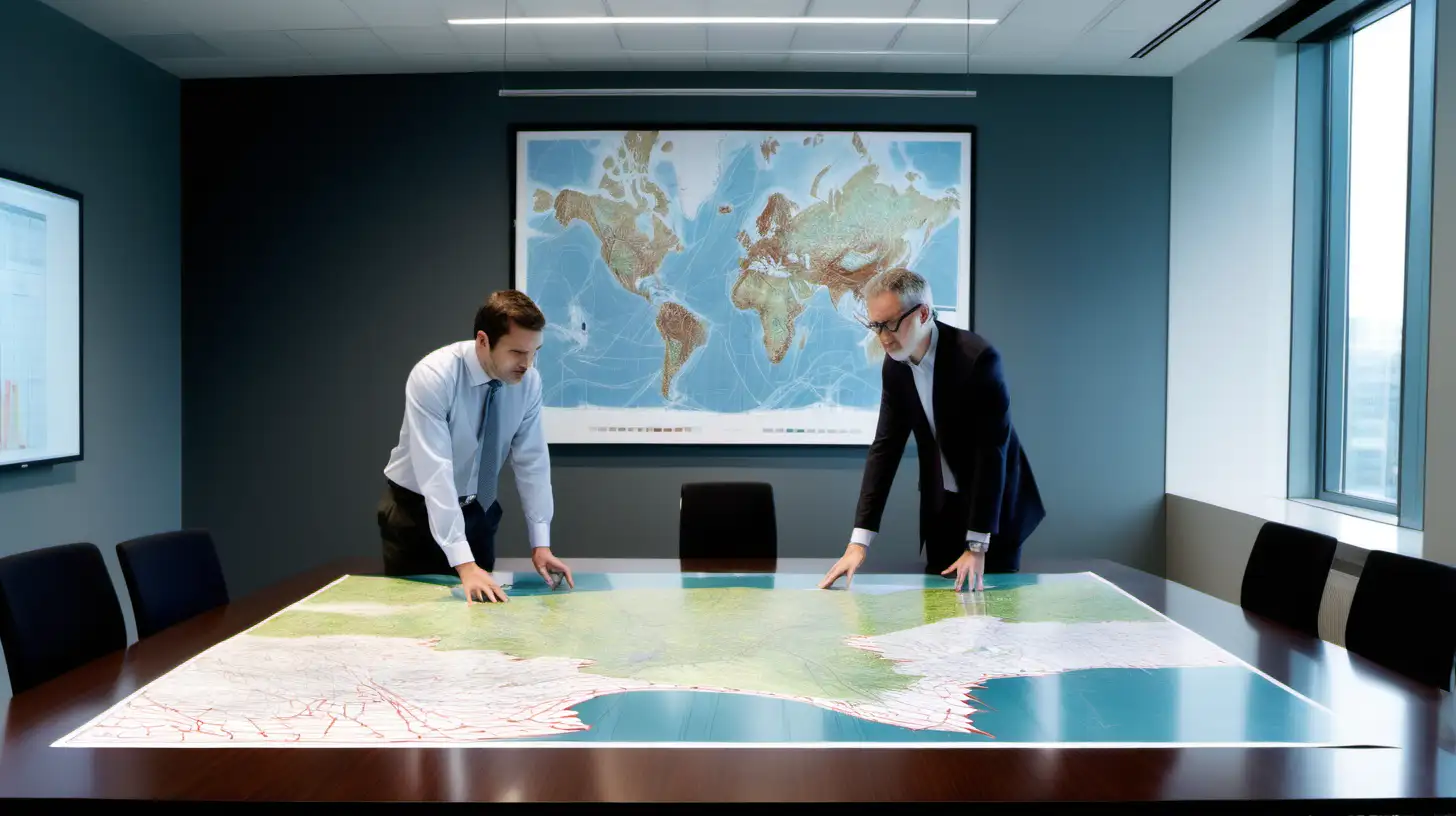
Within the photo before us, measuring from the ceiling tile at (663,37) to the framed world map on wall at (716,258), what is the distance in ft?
1.46

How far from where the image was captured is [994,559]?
3090 millimetres

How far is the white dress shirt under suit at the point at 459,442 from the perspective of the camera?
107 inches

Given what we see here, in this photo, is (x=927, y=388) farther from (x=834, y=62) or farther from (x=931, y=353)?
(x=834, y=62)

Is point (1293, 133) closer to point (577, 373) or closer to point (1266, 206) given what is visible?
point (1266, 206)

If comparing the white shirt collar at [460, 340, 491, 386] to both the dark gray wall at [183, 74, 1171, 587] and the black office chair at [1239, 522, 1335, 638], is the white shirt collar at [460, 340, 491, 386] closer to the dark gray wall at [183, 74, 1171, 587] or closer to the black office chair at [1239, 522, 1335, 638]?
the dark gray wall at [183, 74, 1171, 587]

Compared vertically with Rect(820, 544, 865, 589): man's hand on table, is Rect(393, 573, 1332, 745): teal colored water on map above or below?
below

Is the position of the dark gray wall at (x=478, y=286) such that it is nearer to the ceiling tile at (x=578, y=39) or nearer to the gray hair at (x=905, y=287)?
the ceiling tile at (x=578, y=39)

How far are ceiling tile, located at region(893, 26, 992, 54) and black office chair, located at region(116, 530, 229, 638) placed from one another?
3.40 metres

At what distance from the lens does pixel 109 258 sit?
434cm

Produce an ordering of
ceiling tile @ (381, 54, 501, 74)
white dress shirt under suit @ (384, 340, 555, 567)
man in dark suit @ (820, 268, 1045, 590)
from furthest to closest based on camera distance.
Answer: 1. ceiling tile @ (381, 54, 501, 74)
2. man in dark suit @ (820, 268, 1045, 590)
3. white dress shirt under suit @ (384, 340, 555, 567)

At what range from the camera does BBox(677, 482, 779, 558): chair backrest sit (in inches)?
141

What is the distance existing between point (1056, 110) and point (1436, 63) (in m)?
1.86

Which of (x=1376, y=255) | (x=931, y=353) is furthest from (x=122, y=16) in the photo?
(x=1376, y=255)

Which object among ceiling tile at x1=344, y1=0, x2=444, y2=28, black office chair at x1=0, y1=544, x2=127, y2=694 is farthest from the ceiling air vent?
black office chair at x1=0, y1=544, x2=127, y2=694
